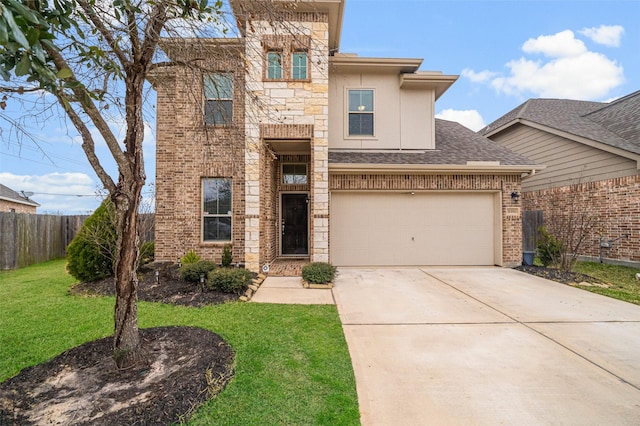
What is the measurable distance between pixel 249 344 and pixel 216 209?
5.45 metres

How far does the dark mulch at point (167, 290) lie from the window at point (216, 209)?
1.61 m

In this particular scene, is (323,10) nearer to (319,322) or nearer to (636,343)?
(319,322)

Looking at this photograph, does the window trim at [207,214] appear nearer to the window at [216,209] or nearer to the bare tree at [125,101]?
A: the window at [216,209]

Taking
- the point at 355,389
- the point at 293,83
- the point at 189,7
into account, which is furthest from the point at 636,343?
the point at 293,83

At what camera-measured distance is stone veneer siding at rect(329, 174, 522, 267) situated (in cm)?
856

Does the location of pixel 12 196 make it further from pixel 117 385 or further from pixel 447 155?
pixel 447 155

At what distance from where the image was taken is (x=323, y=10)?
737 cm

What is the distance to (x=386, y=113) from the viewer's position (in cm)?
955

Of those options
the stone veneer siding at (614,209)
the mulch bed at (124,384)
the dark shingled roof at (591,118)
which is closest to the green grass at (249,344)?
the mulch bed at (124,384)

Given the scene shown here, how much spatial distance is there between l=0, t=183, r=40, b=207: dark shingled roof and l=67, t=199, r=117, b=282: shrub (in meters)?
15.8

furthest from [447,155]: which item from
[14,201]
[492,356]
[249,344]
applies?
[14,201]

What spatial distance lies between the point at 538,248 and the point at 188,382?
9.73 metres

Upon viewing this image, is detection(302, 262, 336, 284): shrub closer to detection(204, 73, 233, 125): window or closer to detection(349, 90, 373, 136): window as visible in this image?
detection(204, 73, 233, 125): window

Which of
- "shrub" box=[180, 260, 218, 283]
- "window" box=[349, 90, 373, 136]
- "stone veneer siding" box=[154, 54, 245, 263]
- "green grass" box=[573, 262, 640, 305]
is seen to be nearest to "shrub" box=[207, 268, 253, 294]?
"shrub" box=[180, 260, 218, 283]
